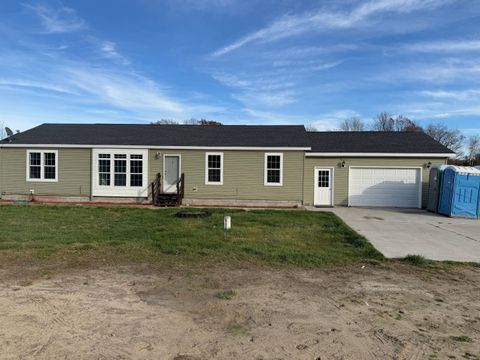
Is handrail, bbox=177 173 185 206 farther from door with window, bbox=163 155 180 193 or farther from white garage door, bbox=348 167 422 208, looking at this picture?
white garage door, bbox=348 167 422 208

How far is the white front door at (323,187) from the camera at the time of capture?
17906 millimetres

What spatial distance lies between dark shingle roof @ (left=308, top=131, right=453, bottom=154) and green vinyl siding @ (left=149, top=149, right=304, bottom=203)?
192 cm

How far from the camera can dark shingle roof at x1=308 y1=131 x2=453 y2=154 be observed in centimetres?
1770

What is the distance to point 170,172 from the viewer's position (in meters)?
17.6

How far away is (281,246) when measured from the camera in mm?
8219

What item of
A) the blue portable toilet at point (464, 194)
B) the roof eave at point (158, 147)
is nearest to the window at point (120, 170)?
the roof eave at point (158, 147)

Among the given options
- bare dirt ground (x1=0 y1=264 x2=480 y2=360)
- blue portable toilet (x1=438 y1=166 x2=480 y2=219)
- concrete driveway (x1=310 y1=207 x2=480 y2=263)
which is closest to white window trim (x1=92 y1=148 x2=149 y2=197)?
concrete driveway (x1=310 y1=207 x2=480 y2=263)

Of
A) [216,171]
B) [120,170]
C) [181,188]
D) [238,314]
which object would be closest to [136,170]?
[120,170]

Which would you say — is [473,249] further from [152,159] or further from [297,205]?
[152,159]

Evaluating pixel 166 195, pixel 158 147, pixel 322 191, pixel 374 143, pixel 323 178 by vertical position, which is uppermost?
pixel 374 143

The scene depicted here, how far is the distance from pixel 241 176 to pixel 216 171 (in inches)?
48.2

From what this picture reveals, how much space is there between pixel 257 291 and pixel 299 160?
12.3 m

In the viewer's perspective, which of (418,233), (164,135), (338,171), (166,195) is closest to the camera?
(418,233)

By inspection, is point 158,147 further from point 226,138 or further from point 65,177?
point 65,177
